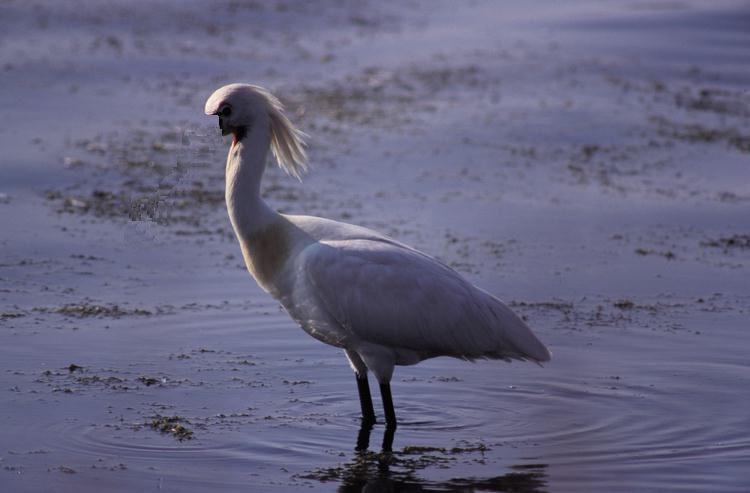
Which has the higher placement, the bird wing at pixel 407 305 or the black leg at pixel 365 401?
the bird wing at pixel 407 305

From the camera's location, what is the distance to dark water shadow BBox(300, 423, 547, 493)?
Answer: 20.7 feet

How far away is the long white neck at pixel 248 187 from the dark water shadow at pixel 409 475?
1340 mm

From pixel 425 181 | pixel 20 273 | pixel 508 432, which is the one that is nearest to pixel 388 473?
pixel 508 432

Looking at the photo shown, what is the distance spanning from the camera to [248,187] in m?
7.40

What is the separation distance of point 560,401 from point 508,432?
627mm

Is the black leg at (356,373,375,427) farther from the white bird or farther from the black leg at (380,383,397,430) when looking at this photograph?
the black leg at (380,383,397,430)

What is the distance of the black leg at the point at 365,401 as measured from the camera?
7367mm

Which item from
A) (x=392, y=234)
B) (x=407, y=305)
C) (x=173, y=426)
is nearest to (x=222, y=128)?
(x=407, y=305)

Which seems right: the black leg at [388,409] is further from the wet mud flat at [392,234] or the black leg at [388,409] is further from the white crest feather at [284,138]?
the white crest feather at [284,138]

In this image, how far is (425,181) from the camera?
12297mm

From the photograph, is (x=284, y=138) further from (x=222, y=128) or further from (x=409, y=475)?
(x=409, y=475)

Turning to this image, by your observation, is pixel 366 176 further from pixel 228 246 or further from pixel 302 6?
pixel 302 6

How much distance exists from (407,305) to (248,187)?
3.44ft

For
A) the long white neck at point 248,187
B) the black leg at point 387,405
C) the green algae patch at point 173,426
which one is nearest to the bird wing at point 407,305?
the black leg at point 387,405
